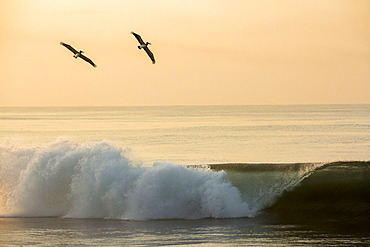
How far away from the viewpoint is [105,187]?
95.0 feet

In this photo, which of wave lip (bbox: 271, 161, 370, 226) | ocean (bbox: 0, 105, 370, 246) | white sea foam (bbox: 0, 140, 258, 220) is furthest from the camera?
white sea foam (bbox: 0, 140, 258, 220)

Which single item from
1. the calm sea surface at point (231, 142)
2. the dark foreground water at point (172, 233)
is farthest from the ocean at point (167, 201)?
the calm sea surface at point (231, 142)

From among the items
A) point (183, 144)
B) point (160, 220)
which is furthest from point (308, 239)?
point (183, 144)

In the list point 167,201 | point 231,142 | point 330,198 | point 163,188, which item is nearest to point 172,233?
point 167,201

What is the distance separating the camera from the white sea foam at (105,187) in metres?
27.4

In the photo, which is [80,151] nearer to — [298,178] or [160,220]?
[160,220]

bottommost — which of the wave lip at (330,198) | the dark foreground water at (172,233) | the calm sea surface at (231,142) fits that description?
the dark foreground water at (172,233)

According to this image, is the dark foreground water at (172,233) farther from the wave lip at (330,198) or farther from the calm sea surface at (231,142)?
the calm sea surface at (231,142)

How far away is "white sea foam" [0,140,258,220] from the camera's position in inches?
1080

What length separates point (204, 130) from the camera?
238ft

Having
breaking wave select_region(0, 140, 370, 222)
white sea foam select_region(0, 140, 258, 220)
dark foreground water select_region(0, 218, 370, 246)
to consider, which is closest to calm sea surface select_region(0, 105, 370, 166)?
white sea foam select_region(0, 140, 258, 220)

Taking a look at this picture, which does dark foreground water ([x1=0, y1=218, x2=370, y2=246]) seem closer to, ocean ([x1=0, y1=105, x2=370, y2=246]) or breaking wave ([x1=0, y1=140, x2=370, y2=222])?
ocean ([x1=0, y1=105, x2=370, y2=246])

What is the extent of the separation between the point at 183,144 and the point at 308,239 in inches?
1262

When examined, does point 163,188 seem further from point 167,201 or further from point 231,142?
point 231,142
